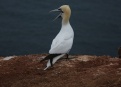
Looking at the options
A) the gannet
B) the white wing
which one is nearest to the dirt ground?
the gannet

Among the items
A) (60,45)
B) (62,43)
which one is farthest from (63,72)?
(62,43)

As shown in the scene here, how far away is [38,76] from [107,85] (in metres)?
2.47

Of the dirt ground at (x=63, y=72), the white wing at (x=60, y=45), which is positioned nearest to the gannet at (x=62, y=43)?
the white wing at (x=60, y=45)

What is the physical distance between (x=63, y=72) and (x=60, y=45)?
1293mm

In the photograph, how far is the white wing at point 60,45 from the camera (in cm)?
1711

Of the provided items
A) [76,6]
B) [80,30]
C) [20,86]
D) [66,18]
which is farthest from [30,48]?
[20,86]

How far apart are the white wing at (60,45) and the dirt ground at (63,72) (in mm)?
418

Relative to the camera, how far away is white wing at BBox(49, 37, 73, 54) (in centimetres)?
1711

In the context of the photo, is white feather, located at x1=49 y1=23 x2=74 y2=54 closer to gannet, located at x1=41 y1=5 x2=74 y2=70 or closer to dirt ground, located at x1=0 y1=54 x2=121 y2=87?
gannet, located at x1=41 y1=5 x2=74 y2=70

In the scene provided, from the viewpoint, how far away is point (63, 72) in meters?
16.3

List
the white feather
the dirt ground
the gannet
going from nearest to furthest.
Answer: the dirt ground
the gannet
the white feather

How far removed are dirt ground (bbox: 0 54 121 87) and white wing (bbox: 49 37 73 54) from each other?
42 cm

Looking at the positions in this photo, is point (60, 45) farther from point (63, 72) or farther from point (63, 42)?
point (63, 72)

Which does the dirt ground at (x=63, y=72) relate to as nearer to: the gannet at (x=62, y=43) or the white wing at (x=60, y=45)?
the gannet at (x=62, y=43)
